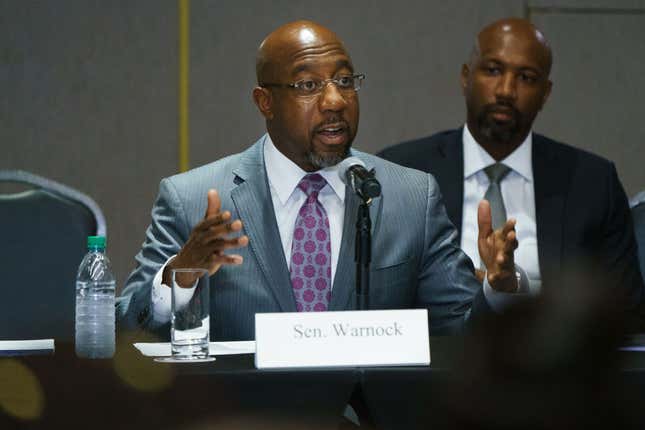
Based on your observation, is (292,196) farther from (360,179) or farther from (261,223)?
(360,179)

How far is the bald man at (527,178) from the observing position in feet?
10.6

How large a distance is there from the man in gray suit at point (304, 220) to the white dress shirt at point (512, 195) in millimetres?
604

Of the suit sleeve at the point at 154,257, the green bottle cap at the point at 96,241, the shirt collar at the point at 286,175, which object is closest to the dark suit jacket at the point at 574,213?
the shirt collar at the point at 286,175

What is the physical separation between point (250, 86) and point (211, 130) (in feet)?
0.81

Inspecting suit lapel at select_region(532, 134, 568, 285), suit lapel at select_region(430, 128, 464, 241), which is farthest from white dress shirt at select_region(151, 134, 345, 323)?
suit lapel at select_region(532, 134, 568, 285)

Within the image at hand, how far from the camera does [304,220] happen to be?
256 centimetres

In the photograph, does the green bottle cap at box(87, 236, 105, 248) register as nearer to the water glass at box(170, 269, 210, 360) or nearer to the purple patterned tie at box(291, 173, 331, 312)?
the water glass at box(170, 269, 210, 360)

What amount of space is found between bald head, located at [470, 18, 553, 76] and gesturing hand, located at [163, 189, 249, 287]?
5.50 feet

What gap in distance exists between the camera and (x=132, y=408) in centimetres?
170

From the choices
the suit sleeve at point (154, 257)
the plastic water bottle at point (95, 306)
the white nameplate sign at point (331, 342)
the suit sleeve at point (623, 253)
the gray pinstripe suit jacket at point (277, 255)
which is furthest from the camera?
the suit sleeve at point (623, 253)

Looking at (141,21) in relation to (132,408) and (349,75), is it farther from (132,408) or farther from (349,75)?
(132,408)

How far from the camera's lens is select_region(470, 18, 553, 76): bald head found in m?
3.50

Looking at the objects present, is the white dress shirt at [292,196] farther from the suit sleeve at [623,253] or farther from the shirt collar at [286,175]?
the suit sleeve at [623,253]

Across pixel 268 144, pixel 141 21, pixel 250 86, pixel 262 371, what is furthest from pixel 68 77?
pixel 262 371
